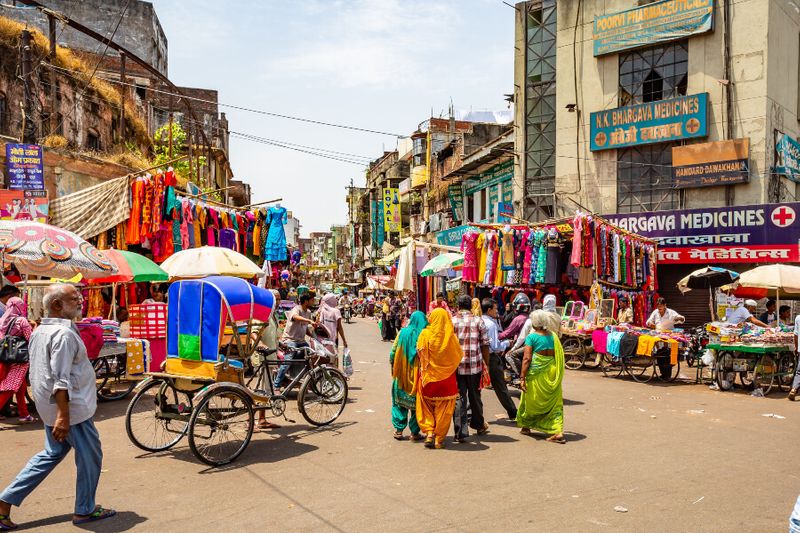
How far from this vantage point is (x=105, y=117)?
27266mm

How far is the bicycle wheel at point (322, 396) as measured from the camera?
337 inches

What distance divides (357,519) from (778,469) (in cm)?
445

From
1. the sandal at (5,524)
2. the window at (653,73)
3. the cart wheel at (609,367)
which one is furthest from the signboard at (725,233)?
the sandal at (5,524)

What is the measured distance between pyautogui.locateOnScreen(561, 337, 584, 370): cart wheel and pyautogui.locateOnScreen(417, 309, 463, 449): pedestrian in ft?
27.4

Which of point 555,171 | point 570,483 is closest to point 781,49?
point 555,171

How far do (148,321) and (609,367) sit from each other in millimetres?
10239

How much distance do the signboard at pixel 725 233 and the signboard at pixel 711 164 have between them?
4.49ft

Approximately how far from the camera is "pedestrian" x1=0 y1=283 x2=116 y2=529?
4809 millimetres

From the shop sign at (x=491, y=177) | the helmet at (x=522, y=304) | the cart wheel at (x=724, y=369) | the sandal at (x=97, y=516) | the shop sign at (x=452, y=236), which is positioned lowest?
the sandal at (x=97, y=516)

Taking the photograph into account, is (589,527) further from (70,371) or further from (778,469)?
(70,371)

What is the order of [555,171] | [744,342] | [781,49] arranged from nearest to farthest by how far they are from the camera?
[744,342], [781,49], [555,171]

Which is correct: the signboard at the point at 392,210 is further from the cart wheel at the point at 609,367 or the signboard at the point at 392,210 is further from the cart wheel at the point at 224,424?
the cart wheel at the point at 224,424

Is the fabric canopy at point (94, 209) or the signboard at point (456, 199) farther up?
the signboard at point (456, 199)

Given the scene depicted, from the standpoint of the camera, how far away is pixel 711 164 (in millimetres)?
22625
